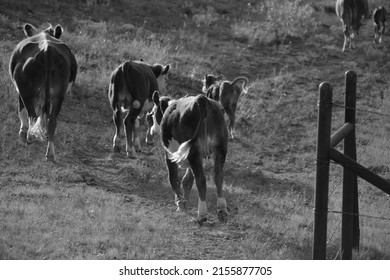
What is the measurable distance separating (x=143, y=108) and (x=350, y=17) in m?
13.9

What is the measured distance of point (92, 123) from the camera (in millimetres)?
17797

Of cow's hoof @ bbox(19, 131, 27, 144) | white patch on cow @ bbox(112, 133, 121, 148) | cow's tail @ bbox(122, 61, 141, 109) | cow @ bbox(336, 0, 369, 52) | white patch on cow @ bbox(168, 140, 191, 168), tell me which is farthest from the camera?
cow @ bbox(336, 0, 369, 52)

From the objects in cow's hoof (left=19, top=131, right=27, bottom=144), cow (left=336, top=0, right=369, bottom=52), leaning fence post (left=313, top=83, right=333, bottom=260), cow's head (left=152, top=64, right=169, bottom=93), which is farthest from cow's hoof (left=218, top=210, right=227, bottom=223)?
cow (left=336, top=0, right=369, bottom=52)

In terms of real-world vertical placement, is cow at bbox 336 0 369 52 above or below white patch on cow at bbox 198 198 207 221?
below

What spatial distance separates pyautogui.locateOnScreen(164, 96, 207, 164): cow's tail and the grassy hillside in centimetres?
95

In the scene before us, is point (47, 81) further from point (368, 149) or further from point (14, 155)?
point (368, 149)

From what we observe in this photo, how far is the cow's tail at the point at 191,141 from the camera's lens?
36.1 ft

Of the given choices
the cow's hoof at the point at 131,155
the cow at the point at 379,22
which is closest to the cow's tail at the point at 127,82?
the cow's hoof at the point at 131,155

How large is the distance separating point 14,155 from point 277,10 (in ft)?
57.0

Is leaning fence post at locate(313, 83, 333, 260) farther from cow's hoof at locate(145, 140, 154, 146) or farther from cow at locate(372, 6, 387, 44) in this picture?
cow at locate(372, 6, 387, 44)

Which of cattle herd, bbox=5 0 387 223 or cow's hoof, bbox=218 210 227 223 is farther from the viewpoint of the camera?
cow's hoof, bbox=218 210 227 223

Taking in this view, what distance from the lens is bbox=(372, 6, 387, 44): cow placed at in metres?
28.8

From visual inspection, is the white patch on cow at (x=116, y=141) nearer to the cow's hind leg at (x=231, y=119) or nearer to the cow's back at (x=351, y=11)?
the cow's hind leg at (x=231, y=119)
